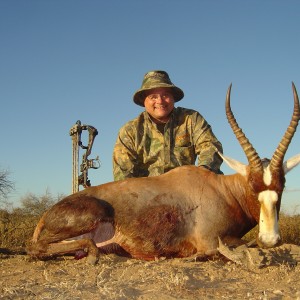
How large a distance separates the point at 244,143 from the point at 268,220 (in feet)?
3.14

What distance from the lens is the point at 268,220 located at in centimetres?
408

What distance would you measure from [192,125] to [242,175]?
1.75 metres

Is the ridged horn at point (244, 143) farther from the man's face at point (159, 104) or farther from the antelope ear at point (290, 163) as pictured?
the man's face at point (159, 104)

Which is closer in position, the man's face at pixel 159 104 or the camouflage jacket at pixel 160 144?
the camouflage jacket at pixel 160 144

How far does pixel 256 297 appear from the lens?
114 inches

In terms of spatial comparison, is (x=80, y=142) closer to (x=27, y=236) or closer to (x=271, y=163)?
(x=27, y=236)

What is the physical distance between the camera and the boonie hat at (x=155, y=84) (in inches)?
261

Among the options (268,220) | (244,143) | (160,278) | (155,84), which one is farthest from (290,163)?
(155,84)

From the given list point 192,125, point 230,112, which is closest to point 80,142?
point 192,125

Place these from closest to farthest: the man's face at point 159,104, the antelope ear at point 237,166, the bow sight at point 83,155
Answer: the antelope ear at point 237,166, the man's face at point 159,104, the bow sight at point 83,155

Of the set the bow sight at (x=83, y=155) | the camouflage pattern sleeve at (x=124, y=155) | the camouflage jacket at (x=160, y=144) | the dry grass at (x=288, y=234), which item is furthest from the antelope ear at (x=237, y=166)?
the bow sight at (x=83, y=155)

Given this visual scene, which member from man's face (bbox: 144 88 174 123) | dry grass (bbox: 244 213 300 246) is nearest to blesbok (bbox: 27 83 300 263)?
man's face (bbox: 144 88 174 123)

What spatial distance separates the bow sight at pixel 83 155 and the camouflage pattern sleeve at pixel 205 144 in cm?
275

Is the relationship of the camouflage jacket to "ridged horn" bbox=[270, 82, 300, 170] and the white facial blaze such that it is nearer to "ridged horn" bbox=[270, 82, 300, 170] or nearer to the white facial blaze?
"ridged horn" bbox=[270, 82, 300, 170]
